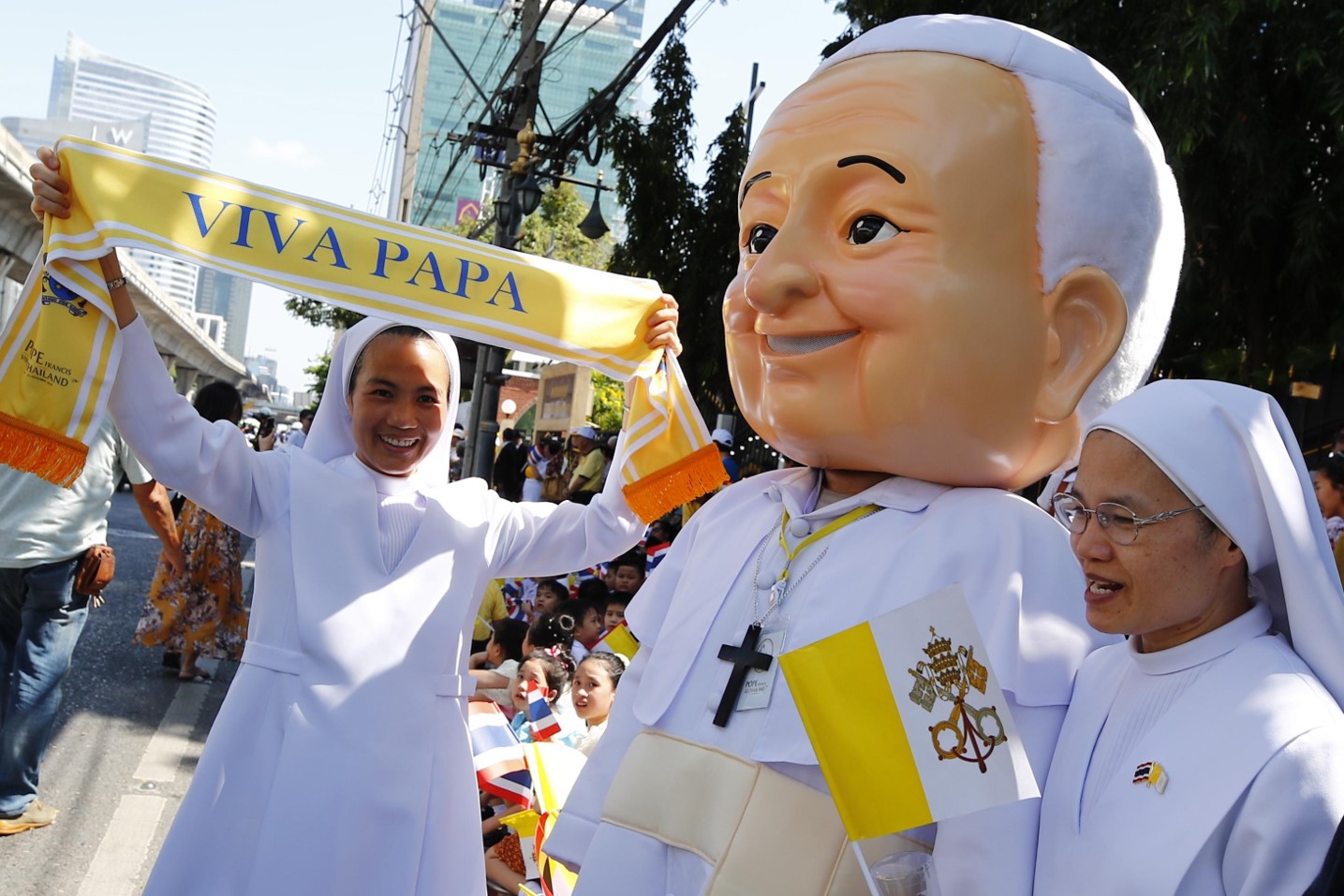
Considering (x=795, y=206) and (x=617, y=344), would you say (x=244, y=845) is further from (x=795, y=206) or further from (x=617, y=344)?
(x=795, y=206)

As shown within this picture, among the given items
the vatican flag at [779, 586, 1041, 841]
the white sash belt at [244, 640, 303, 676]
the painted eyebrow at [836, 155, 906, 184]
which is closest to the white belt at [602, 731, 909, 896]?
the vatican flag at [779, 586, 1041, 841]

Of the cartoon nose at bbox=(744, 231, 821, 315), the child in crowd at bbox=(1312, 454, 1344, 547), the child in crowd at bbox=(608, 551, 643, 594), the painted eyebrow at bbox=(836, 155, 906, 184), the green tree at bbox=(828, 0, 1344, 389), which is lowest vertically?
the child in crowd at bbox=(608, 551, 643, 594)

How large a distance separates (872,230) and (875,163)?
14 centimetres

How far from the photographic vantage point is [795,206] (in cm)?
267

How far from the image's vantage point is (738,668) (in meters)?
2.52

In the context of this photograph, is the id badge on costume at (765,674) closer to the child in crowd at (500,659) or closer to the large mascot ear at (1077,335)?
the large mascot ear at (1077,335)

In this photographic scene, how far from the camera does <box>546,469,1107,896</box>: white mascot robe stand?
231 centimetres

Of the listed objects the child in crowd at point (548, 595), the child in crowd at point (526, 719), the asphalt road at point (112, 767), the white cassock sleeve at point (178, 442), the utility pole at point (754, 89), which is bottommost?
the asphalt road at point (112, 767)

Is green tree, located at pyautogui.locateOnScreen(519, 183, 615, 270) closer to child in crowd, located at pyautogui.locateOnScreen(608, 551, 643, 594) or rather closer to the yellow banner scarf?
child in crowd, located at pyautogui.locateOnScreen(608, 551, 643, 594)

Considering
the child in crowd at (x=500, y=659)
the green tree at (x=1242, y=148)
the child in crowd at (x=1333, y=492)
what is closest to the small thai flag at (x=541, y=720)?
the child in crowd at (x=500, y=659)

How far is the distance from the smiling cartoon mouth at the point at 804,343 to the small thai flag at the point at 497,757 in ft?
7.36

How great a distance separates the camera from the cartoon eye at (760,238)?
9.43 ft

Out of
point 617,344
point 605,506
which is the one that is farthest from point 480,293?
point 605,506

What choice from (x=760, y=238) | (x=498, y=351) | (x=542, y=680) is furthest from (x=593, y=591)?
(x=498, y=351)
